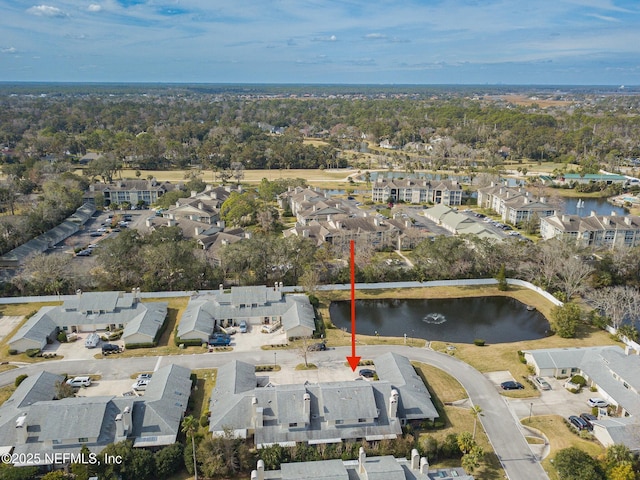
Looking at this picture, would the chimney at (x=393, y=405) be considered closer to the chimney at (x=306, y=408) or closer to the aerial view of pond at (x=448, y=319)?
the chimney at (x=306, y=408)

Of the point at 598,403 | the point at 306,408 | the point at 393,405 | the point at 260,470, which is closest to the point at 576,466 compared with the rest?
the point at 598,403

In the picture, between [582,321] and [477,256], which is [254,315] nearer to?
[477,256]

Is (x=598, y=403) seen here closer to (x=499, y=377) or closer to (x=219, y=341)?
(x=499, y=377)

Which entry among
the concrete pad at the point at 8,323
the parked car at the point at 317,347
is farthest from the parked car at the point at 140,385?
the concrete pad at the point at 8,323

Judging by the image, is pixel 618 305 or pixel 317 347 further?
pixel 618 305

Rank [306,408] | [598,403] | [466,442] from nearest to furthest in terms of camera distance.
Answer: [466,442], [306,408], [598,403]

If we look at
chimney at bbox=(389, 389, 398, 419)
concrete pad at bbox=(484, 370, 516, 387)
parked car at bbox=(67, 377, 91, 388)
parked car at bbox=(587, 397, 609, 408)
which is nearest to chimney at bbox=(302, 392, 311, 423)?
chimney at bbox=(389, 389, 398, 419)

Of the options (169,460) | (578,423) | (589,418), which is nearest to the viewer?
(169,460)
